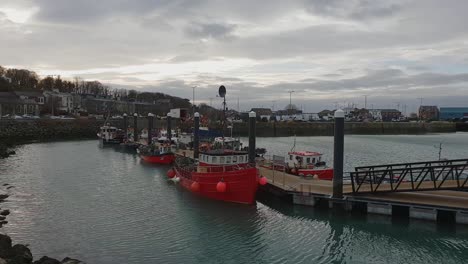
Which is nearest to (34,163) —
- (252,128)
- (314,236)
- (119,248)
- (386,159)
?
(252,128)

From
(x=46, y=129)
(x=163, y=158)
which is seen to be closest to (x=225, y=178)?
(x=163, y=158)

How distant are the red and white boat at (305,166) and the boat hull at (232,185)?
20.4 ft

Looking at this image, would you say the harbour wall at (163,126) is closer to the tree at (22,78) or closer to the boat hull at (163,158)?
the boat hull at (163,158)

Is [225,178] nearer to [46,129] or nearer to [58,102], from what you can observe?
[46,129]

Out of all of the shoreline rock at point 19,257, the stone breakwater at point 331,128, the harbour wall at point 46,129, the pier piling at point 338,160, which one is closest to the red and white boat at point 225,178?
the pier piling at point 338,160

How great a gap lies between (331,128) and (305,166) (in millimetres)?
119370

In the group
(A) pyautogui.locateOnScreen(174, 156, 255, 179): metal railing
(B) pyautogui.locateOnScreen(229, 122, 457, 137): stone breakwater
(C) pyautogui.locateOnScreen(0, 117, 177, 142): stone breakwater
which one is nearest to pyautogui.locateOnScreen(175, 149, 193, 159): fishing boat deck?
(A) pyautogui.locateOnScreen(174, 156, 255, 179): metal railing

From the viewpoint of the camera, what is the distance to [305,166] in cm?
3806

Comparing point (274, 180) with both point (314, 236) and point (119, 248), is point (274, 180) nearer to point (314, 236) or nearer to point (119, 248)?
point (314, 236)

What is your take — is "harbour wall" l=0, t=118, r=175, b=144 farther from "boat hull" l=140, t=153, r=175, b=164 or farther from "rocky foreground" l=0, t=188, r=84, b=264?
"rocky foreground" l=0, t=188, r=84, b=264

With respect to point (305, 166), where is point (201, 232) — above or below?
below

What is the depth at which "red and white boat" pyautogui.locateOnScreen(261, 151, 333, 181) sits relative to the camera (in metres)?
36.7

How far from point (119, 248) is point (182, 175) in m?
16.6

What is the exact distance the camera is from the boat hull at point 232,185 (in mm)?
30469
